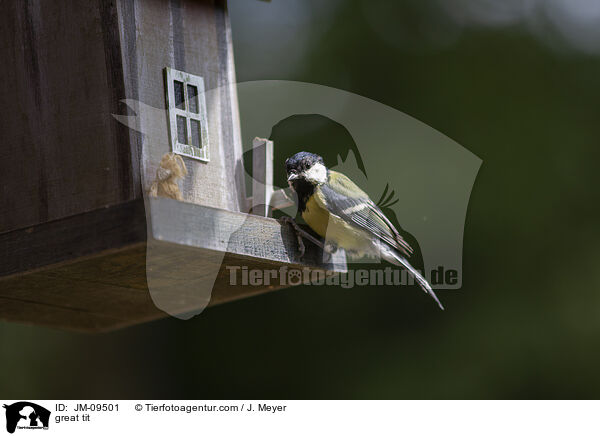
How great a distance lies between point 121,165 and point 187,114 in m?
0.40

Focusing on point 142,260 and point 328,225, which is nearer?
point 142,260

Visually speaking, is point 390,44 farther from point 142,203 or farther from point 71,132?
point 142,203

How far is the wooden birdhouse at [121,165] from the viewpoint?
233cm

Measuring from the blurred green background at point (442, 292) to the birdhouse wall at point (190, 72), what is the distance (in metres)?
2.17

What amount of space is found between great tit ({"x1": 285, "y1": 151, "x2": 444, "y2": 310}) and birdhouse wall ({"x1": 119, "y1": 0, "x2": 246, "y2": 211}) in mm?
262

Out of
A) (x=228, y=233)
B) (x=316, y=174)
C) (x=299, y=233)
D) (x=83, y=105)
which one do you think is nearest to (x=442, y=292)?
(x=316, y=174)

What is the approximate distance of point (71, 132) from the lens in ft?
8.60

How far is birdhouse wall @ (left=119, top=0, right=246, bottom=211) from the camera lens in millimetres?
2650

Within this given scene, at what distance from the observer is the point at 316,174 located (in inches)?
113

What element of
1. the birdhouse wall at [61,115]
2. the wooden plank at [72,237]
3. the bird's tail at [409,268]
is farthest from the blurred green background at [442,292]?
the wooden plank at [72,237]

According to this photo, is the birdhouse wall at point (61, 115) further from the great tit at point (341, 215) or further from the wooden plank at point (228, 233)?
the great tit at point (341, 215)

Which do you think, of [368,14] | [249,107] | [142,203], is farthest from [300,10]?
[142,203]
